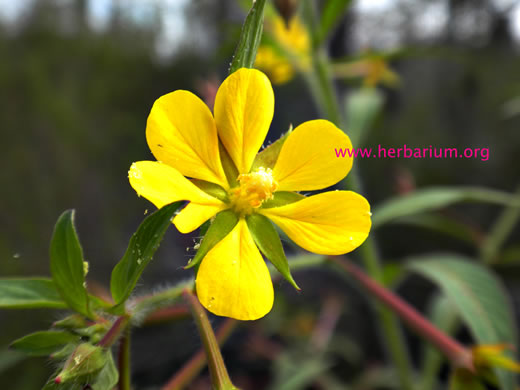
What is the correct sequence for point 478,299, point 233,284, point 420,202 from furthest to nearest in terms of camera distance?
point 420,202 < point 478,299 < point 233,284

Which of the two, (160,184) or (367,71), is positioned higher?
(160,184)

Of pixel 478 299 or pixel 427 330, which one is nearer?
pixel 427 330

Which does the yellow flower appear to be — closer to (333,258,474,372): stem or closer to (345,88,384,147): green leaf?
(333,258,474,372): stem

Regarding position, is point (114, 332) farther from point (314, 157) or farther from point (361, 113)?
point (361, 113)

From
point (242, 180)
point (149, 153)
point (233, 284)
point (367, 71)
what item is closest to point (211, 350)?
point (233, 284)

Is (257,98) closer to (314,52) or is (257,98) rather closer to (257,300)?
(257,300)

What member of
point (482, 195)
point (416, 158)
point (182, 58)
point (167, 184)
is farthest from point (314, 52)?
point (182, 58)
